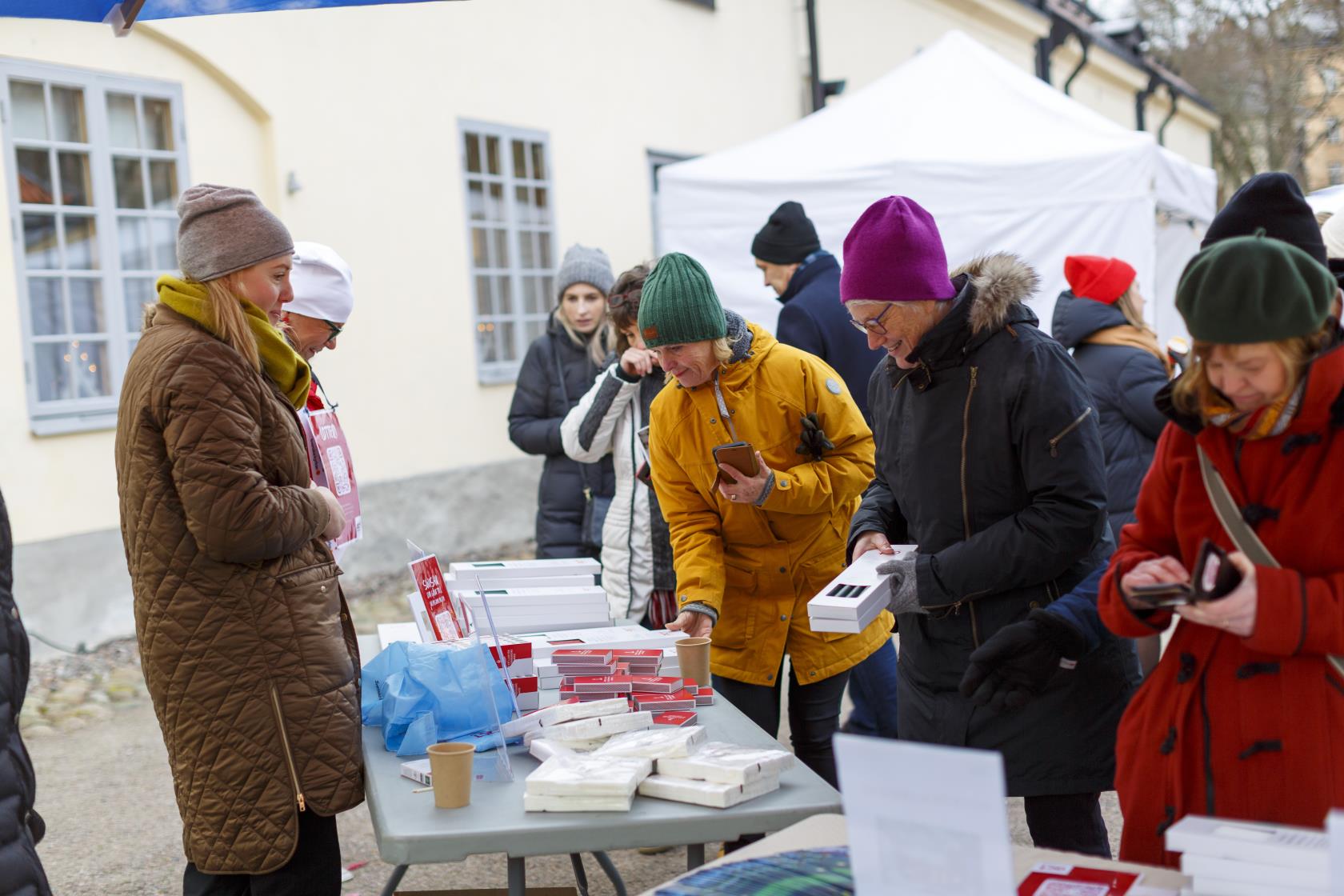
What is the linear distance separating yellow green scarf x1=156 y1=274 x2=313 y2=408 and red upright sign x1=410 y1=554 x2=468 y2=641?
45 cm

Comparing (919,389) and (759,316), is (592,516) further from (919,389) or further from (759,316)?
(759,316)

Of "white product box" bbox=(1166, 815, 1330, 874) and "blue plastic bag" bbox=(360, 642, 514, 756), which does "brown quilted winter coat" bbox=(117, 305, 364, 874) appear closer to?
"blue plastic bag" bbox=(360, 642, 514, 756)

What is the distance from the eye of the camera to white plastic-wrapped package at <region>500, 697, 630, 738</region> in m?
2.44

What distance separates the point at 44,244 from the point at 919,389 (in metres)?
5.28

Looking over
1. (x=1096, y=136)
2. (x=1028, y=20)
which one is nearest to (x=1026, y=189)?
(x=1096, y=136)

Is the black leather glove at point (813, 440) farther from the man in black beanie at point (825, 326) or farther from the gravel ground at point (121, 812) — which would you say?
the gravel ground at point (121, 812)

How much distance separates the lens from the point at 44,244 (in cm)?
631

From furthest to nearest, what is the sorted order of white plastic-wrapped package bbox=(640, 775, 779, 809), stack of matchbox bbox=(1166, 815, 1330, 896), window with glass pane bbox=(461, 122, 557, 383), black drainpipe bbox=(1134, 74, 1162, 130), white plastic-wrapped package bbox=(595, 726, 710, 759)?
black drainpipe bbox=(1134, 74, 1162, 130) < window with glass pane bbox=(461, 122, 557, 383) < white plastic-wrapped package bbox=(595, 726, 710, 759) < white plastic-wrapped package bbox=(640, 775, 779, 809) < stack of matchbox bbox=(1166, 815, 1330, 896)

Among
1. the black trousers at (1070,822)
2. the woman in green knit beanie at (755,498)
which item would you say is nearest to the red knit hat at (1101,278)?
the woman in green knit beanie at (755,498)

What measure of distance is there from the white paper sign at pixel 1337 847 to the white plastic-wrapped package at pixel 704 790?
1.02 m

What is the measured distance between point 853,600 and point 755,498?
67cm

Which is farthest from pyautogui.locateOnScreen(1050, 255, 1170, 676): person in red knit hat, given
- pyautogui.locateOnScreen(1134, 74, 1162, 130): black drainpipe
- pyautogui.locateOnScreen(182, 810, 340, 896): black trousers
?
pyautogui.locateOnScreen(1134, 74, 1162, 130): black drainpipe

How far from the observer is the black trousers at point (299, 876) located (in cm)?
245

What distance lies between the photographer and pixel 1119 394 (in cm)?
427
